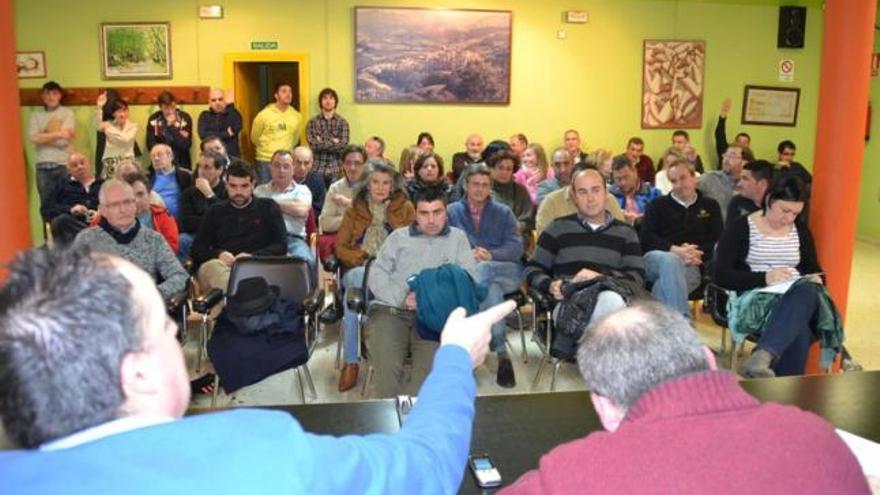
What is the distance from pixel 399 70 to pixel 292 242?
4.14 meters

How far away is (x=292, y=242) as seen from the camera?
501cm

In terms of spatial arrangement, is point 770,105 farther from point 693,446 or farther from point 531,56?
point 693,446

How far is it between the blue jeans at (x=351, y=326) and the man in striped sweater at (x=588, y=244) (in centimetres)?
97

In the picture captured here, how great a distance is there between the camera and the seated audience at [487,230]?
176 inches

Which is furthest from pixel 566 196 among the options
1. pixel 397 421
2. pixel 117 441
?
pixel 117 441

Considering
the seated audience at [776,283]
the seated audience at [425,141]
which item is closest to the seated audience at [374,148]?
the seated audience at [425,141]

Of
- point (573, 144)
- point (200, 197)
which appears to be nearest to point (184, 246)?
point (200, 197)

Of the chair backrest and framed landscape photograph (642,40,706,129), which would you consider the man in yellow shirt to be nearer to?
framed landscape photograph (642,40,706,129)

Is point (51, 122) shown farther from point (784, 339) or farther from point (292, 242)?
point (784, 339)

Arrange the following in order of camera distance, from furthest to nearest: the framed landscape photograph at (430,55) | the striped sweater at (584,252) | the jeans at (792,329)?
the framed landscape photograph at (430,55)
the striped sweater at (584,252)
the jeans at (792,329)

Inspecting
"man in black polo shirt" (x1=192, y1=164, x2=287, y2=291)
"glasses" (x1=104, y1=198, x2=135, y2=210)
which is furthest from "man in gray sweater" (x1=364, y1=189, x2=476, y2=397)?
"glasses" (x1=104, y1=198, x2=135, y2=210)

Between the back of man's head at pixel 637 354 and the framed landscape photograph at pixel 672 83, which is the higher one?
the framed landscape photograph at pixel 672 83

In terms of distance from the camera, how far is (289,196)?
17.8ft

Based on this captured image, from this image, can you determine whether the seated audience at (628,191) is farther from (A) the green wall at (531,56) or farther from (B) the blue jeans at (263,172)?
(B) the blue jeans at (263,172)
